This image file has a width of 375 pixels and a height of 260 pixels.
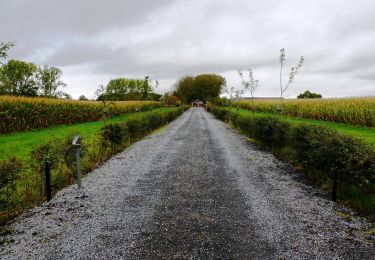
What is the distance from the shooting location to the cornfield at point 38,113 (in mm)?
20625

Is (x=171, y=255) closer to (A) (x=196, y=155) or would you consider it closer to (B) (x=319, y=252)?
(B) (x=319, y=252)

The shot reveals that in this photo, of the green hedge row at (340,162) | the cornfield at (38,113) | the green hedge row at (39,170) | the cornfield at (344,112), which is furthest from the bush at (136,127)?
the cornfield at (344,112)

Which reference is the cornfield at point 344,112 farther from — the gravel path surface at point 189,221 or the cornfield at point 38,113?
the cornfield at point 38,113

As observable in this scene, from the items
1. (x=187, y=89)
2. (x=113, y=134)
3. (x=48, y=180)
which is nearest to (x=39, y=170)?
(x=48, y=180)

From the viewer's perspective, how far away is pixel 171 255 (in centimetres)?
455

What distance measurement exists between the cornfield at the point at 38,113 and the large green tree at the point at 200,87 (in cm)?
10297

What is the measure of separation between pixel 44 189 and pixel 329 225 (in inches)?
255

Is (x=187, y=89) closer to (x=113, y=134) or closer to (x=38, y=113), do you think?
(x=38, y=113)

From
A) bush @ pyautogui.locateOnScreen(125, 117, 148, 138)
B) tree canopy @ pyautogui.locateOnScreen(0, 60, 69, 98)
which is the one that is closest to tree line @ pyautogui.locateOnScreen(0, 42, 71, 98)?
tree canopy @ pyautogui.locateOnScreen(0, 60, 69, 98)

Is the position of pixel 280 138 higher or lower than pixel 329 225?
higher

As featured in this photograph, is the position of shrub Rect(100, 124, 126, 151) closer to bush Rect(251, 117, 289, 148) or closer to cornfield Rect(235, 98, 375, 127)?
bush Rect(251, 117, 289, 148)

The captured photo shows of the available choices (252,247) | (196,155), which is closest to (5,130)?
(196,155)

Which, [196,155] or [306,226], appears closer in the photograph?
[306,226]

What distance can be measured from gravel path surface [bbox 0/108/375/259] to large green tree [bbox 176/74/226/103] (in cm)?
12525
